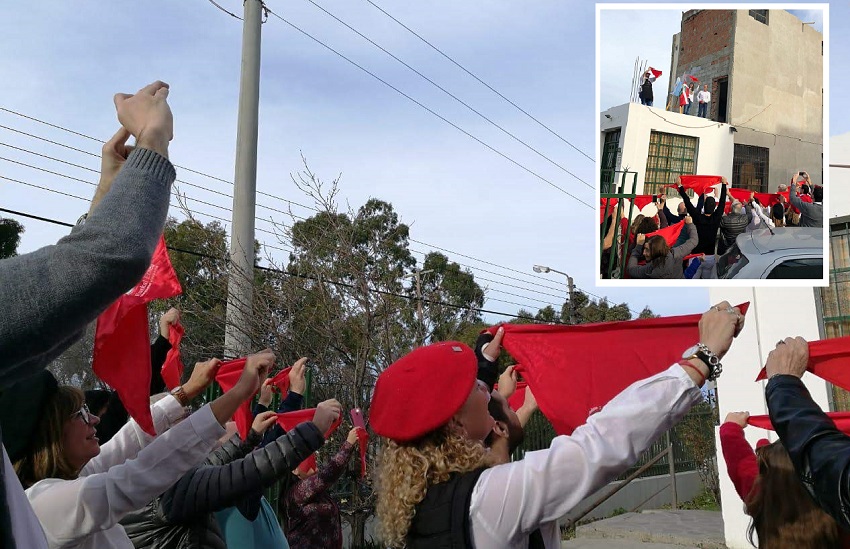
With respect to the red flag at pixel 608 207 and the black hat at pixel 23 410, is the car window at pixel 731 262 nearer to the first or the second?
the red flag at pixel 608 207

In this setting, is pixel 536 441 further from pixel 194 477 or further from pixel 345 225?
pixel 194 477

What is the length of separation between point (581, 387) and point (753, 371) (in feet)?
22.1

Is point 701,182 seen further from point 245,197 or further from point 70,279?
point 70,279

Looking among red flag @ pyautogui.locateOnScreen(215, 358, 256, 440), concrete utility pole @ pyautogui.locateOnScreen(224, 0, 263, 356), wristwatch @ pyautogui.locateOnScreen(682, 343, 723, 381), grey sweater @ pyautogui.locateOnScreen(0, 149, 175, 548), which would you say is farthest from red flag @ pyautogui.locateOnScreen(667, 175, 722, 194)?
grey sweater @ pyautogui.locateOnScreen(0, 149, 175, 548)

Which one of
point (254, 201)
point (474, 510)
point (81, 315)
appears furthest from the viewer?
point (254, 201)

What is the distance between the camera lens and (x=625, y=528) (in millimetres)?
11258

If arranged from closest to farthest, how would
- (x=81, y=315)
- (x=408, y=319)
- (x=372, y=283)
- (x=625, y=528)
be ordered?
(x=81, y=315) → (x=372, y=283) → (x=408, y=319) → (x=625, y=528)

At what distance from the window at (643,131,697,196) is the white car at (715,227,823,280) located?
3.76ft

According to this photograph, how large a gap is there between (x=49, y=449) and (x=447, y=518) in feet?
4.91

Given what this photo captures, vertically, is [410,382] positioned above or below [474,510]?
above

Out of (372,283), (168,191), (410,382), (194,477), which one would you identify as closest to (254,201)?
(372,283)

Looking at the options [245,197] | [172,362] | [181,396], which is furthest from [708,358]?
[245,197]

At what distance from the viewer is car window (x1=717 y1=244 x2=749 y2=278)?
9492 millimetres

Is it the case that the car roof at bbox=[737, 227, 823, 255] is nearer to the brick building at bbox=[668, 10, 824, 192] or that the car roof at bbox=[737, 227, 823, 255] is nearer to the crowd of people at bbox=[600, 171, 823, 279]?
the crowd of people at bbox=[600, 171, 823, 279]
